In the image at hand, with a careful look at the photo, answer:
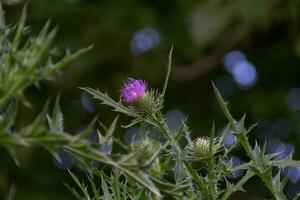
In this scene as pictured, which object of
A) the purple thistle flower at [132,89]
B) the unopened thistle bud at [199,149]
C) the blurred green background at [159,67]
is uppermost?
the purple thistle flower at [132,89]

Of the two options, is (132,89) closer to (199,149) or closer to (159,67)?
(199,149)

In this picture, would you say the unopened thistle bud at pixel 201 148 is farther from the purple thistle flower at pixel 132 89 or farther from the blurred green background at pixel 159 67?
the blurred green background at pixel 159 67

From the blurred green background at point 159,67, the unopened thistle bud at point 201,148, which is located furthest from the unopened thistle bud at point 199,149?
the blurred green background at point 159,67

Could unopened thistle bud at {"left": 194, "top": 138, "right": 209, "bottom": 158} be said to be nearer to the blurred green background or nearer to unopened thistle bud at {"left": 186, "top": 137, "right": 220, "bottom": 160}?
unopened thistle bud at {"left": 186, "top": 137, "right": 220, "bottom": 160}

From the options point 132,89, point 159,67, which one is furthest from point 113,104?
point 159,67

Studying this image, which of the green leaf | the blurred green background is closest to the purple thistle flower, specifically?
the green leaf

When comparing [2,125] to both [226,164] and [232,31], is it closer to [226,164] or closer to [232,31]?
[226,164]
